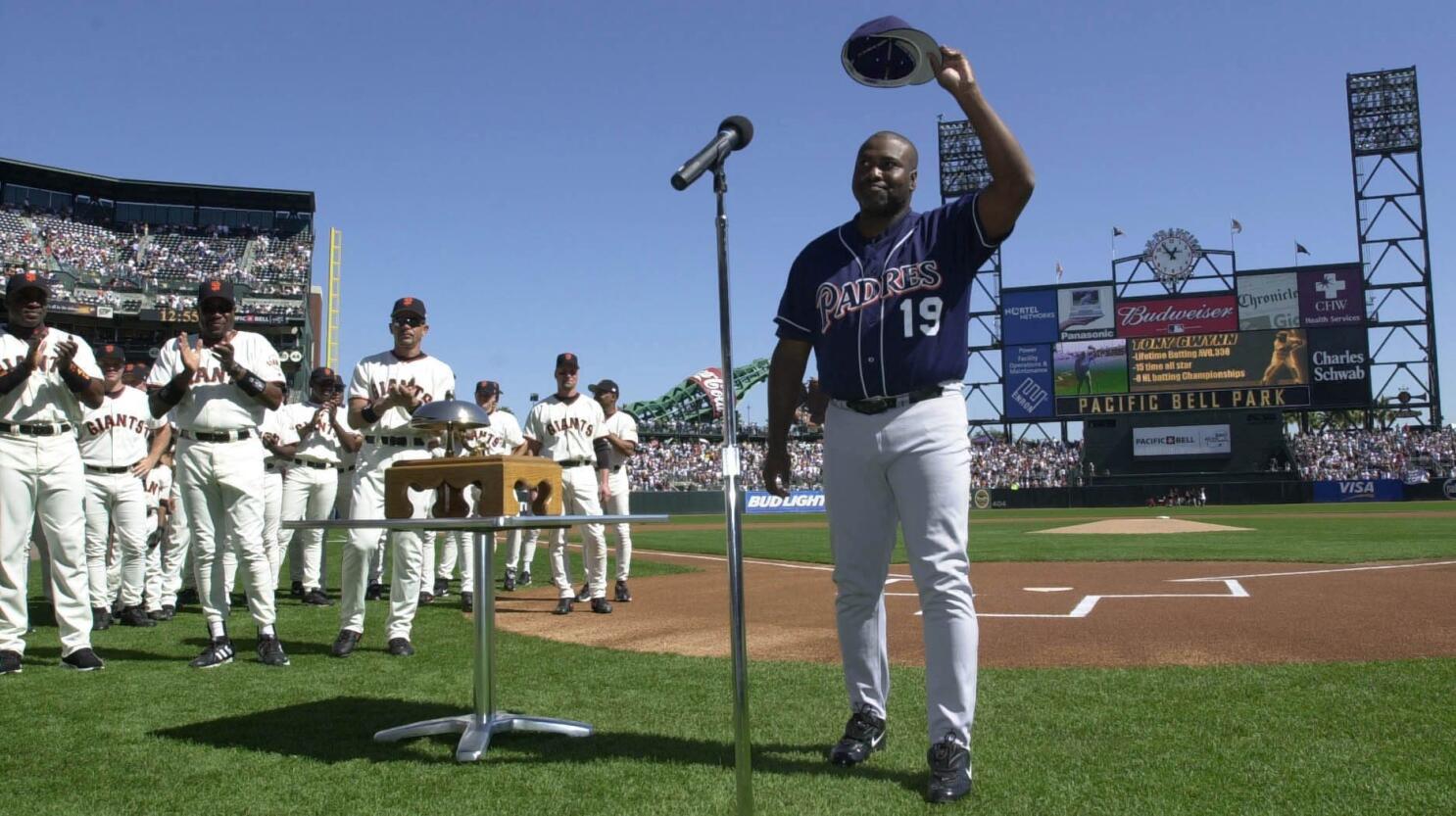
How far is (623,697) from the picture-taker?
476cm

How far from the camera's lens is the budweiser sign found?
40.8 m

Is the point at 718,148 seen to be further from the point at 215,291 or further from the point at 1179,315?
the point at 1179,315

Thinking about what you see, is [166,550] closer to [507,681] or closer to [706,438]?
[507,681]

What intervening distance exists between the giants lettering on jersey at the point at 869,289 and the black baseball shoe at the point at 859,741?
4.60ft

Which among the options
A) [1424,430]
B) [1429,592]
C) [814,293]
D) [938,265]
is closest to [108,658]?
[814,293]

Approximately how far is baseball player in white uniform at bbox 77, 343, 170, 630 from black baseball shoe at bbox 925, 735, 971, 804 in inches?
259

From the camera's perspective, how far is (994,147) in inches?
127

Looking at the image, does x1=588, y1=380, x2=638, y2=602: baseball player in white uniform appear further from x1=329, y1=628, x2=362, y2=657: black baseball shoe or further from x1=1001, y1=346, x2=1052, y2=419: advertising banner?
x1=1001, y1=346, x2=1052, y2=419: advertising banner

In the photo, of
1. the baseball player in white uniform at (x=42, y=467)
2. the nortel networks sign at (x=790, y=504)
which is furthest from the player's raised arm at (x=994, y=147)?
the nortel networks sign at (x=790, y=504)

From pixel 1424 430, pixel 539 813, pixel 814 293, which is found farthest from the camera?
pixel 1424 430

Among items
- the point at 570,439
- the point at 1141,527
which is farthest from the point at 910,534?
the point at 1141,527

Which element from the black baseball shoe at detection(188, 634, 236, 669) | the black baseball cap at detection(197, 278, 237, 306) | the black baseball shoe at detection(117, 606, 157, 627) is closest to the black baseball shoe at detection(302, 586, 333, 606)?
the black baseball shoe at detection(117, 606, 157, 627)

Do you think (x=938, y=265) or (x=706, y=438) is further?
(x=706, y=438)

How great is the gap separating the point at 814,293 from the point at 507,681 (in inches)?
108
